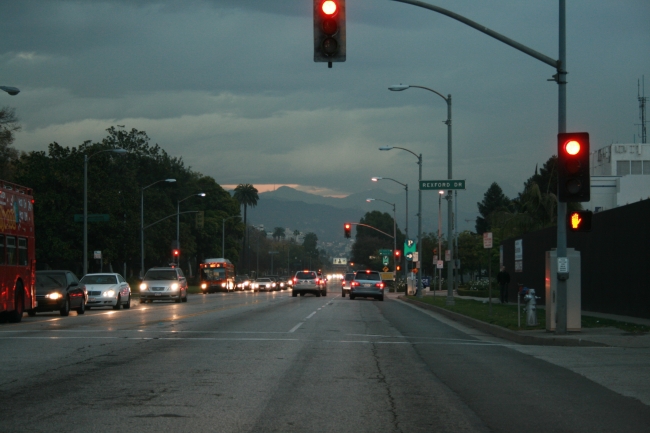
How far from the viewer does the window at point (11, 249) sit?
2252cm

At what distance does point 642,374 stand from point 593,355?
9.17 ft

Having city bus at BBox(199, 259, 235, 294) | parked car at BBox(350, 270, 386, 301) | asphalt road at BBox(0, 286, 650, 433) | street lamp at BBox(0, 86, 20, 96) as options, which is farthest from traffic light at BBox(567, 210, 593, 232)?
city bus at BBox(199, 259, 235, 294)

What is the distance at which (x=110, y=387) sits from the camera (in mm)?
10383

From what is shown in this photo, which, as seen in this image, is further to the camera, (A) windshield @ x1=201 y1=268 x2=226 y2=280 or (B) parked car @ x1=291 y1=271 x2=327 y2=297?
(A) windshield @ x1=201 y1=268 x2=226 y2=280

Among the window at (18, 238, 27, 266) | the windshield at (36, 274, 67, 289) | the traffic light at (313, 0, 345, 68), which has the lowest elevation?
the windshield at (36, 274, 67, 289)

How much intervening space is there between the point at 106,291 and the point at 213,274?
43.3 meters

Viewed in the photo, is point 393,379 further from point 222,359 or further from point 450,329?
point 450,329

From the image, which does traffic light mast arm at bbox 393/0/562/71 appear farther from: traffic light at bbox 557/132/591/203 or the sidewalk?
the sidewalk

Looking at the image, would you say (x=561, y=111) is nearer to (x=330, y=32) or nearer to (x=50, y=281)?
(x=330, y=32)

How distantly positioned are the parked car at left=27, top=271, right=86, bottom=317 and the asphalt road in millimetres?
8974

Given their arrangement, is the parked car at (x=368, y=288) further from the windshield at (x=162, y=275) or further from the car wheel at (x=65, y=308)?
the car wheel at (x=65, y=308)

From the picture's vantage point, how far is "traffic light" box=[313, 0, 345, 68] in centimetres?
1432

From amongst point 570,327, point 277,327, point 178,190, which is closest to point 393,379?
point 570,327

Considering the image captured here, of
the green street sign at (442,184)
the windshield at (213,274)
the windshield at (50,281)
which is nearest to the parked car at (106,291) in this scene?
the windshield at (50,281)
